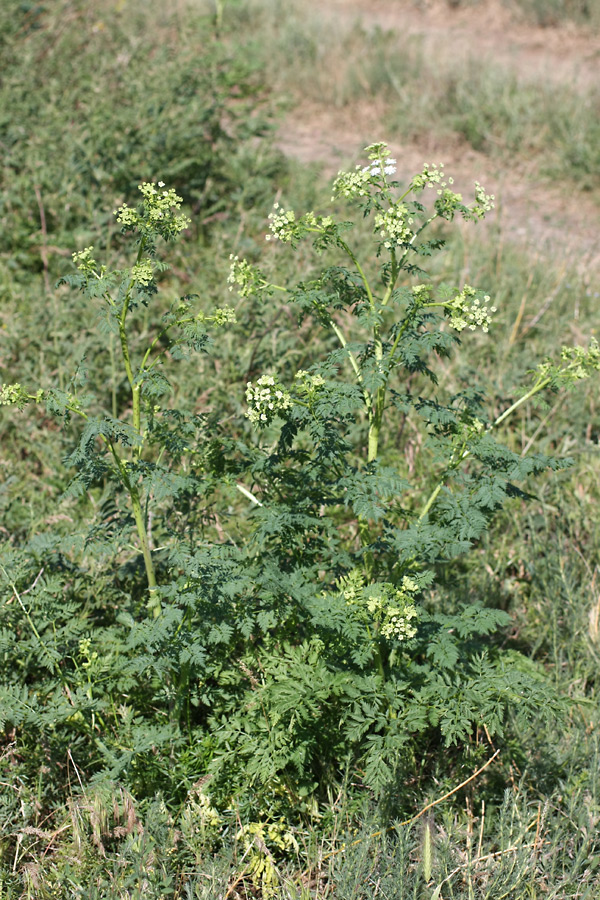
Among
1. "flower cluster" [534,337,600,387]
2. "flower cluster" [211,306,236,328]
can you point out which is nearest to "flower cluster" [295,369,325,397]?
"flower cluster" [211,306,236,328]

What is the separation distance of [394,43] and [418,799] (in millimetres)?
10106

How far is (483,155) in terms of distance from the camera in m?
8.68

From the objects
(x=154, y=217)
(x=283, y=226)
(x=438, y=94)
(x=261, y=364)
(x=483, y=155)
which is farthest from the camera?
(x=438, y=94)

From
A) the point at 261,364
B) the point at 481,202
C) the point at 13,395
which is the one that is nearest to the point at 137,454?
the point at 13,395

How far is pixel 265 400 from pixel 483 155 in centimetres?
713

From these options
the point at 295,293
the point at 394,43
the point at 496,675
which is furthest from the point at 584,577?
the point at 394,43

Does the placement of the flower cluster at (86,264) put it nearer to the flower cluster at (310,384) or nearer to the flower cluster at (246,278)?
the flower cluster at (246,278)

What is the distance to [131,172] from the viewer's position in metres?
6.14

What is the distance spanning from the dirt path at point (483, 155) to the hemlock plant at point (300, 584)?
3.75 metres

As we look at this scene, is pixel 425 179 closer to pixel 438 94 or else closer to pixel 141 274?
pixel 141 274

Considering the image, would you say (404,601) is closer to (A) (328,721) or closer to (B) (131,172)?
(A) (328,721)

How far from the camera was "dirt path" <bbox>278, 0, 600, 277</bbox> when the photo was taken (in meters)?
7.27

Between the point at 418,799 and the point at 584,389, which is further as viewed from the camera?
the point at 584,389

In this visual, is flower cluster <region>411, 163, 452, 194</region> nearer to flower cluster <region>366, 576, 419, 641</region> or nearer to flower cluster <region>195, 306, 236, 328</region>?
flower cluster <region>195, 306, 236, 328</region>
